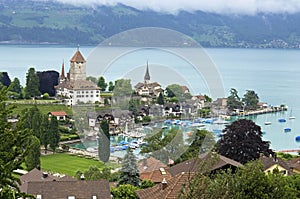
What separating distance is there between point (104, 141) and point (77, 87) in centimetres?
1042

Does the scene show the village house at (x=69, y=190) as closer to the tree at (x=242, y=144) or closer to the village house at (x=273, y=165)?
the village house at (x=273, y=165)

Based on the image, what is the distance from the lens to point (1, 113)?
457 cm

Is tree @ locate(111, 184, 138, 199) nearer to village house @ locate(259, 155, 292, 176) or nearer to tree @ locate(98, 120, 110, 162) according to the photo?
tree @ locate(98, 120, 110, 162)

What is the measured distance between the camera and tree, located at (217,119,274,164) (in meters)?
12.9

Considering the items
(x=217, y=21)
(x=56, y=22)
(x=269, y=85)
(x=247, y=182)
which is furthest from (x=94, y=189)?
(x=217, y=21)

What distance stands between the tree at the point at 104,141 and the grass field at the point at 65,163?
112 centimetres

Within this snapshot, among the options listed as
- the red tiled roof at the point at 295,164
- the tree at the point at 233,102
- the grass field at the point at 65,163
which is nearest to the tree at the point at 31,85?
the grass field at the point at 65,163

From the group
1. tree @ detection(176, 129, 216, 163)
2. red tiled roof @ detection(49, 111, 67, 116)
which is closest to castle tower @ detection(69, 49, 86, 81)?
red tiled roof @ detection(49, 111, 67, 116)

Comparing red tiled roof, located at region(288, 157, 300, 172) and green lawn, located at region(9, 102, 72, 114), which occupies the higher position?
green lawn, located at region(9, 102, 72, 114)

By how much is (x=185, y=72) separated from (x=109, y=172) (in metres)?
3.00

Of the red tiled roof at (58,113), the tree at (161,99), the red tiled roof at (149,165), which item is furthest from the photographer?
the red tiled roof at (58,113)

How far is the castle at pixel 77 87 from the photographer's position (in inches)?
791

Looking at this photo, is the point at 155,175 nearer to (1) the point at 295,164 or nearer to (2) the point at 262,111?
(1) the point at 295,164

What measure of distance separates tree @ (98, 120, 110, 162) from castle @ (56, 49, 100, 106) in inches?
192
